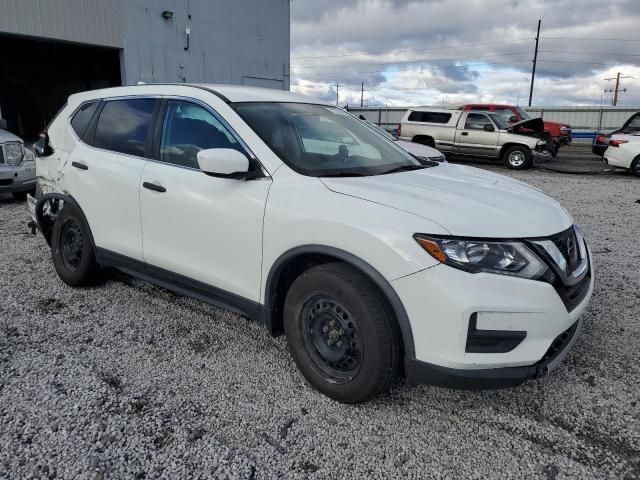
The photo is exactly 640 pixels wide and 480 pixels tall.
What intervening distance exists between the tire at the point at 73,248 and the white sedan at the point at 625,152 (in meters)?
13.8

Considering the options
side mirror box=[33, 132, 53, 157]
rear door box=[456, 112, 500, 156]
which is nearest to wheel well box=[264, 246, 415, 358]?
side mirror box=[33, 132, 53, 157]

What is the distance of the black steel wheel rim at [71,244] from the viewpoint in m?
4.22

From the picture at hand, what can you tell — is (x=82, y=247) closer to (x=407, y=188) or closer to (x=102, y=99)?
(x=102, y=99)

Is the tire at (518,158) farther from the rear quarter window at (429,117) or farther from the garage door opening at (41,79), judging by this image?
the garage door opening at (41,79)

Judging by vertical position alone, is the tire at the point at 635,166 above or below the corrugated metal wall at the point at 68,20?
below

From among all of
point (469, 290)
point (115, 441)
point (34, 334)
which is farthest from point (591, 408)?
point (34, 334)

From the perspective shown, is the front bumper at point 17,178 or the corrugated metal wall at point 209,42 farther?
the corrugated metal wall at point 209,42

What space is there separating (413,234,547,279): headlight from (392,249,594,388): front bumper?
4 cm

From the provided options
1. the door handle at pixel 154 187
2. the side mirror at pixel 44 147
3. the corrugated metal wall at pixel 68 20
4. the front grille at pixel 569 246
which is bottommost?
the front grille at pixel 569 246

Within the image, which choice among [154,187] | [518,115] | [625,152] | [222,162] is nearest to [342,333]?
[222,162]

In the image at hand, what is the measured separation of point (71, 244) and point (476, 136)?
46.1 feet

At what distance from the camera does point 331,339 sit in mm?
2678

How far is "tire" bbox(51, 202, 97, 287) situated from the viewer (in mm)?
4094

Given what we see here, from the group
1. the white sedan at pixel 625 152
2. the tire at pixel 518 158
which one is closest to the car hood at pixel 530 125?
the tire at pixel 518 158
